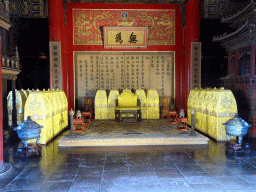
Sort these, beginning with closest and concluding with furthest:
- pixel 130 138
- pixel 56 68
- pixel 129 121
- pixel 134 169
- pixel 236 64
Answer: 1. pixel 134 169
2. pixel 130 138
3. pixel 236 64
4. pixel 129 121
5. pixel 56 68

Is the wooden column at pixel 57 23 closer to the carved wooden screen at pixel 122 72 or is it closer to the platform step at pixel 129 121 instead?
the carved wooden screen at pixel 122 72

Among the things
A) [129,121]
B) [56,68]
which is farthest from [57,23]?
[129,121]

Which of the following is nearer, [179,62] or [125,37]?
[125,37]

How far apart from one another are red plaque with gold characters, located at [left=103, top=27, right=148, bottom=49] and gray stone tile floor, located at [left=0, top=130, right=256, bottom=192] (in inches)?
166

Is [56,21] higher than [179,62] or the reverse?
higher

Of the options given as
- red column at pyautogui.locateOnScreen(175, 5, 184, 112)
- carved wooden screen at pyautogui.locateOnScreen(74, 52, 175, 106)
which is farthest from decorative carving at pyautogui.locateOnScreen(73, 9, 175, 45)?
carved wooden screen at pyautogui.locateOnScreen(74, 52, 175, 106)

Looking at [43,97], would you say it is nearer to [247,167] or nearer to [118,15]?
[247,167]

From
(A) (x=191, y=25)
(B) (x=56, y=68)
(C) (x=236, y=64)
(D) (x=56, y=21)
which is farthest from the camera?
(A) (x=191, y=25)

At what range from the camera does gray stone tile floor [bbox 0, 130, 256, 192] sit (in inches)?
91.5

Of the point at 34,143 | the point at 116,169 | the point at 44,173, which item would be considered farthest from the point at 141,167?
the point at 34,143

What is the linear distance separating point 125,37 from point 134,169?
5.14 meters

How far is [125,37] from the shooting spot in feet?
22.7

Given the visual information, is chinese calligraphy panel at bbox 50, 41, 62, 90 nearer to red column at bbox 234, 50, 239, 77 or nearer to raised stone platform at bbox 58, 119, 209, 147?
raised stone platform at bbox 58, 119, 209, 147

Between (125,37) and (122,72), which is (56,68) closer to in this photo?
(122,72)
